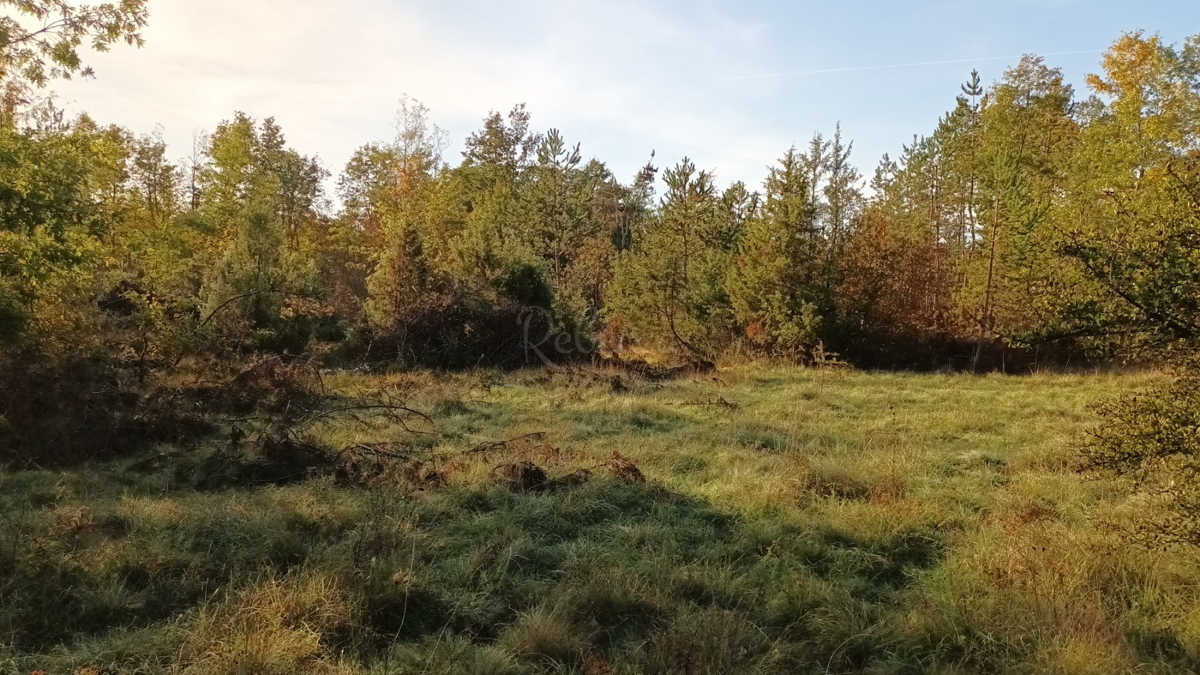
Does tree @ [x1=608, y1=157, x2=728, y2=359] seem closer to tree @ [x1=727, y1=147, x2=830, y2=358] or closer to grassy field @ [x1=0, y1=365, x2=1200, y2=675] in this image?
tree @ [x1=727, y1=147, x2=830, y2=358]

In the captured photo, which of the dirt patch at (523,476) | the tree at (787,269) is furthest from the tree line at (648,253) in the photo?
the dirt patch at (523,476)

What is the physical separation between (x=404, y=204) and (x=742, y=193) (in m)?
16.0

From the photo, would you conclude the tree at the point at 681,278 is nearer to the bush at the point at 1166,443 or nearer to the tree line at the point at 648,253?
the tree line at the point at 648,253

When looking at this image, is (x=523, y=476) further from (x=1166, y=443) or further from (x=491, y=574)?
(x=1166, y=443)

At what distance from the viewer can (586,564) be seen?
4691 millimetres

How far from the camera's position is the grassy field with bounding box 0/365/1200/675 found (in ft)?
11.7

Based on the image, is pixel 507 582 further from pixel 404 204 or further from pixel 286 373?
pixel 404 204

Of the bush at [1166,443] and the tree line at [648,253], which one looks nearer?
the bush at [1166,443]

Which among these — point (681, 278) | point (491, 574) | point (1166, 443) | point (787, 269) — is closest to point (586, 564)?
point (491, 574)

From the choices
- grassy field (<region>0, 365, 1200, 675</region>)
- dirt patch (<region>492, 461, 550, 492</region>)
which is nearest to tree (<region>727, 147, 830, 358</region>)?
grassy field (<region>0, 365, 1200, 675</region>)

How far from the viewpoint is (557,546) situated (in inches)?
203

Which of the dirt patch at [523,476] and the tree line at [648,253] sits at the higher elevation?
the tree line at [648,253]

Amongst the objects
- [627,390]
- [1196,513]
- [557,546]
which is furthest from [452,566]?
[627,390]

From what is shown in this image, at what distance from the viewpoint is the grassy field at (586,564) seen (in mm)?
3574
